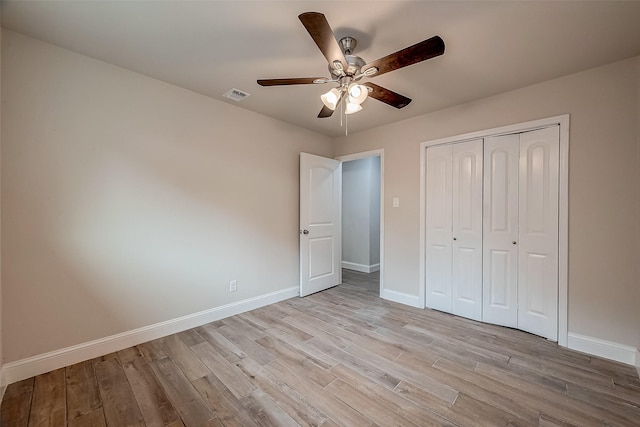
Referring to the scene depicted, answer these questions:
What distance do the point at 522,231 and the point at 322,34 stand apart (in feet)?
8.68

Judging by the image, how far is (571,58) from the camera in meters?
2.08

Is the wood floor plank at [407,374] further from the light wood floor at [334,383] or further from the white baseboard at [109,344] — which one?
the white baseboard at [109,344]

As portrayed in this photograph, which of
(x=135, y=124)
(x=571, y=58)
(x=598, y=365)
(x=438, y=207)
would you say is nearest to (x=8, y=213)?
(x=135, y=124)

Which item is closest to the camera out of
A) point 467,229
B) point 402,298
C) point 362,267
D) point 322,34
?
point 322,34

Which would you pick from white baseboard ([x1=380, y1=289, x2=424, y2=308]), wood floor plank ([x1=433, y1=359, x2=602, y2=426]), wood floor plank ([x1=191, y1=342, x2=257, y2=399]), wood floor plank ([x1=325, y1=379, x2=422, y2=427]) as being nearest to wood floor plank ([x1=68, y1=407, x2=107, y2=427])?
wood floor plank ([x1=191, y1=342, x2=257, y2=399])

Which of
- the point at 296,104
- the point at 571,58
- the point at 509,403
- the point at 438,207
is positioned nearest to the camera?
the point at 509,403

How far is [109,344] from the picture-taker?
2221mm

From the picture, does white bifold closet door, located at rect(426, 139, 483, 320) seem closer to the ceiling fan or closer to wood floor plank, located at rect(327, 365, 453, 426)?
the ceiling fan

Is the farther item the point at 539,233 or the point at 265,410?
the point at 539,233

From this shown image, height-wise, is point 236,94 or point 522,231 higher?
point 236,94

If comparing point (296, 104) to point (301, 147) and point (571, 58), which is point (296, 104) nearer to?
point (301, 147)

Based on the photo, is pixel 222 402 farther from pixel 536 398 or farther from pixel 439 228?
pixel 439 228

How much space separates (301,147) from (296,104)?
0.88 metres

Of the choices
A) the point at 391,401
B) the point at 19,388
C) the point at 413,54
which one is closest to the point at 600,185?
the point at 413,54
